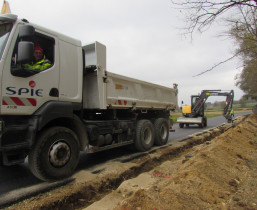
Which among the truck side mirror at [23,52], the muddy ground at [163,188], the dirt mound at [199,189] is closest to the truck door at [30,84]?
the truck side mirror at [23,52]

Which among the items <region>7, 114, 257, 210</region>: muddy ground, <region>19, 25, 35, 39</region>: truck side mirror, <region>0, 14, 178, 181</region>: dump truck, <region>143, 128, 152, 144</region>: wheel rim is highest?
<region>19, 25, 35, 39</region>: truck side mirror

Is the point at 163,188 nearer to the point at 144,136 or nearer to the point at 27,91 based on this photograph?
the point at 27,91

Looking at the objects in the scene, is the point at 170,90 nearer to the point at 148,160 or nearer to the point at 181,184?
the point at 148,160

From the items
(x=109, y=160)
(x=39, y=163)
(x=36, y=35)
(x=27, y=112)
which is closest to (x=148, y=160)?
(x=109, y=160)

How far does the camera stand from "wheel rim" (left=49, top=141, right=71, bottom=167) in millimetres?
3975

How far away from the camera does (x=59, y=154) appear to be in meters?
4.11

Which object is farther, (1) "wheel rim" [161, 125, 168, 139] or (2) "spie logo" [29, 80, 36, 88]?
(1) "wheel rim" [161, 125, 168, 139]

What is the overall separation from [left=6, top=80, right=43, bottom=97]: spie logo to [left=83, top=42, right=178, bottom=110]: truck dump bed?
1.49 metres

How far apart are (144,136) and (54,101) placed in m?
3.68

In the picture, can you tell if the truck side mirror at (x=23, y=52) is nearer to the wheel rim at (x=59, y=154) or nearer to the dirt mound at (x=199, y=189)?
the wheel rim at (x=59, y=154)

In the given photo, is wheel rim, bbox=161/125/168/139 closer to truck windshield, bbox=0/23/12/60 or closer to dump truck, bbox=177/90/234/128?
truck windshield, bbox=0/23/12/60

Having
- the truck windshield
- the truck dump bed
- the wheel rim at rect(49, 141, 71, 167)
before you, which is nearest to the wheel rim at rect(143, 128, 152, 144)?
the truck dump bed

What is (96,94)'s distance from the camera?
205 inches

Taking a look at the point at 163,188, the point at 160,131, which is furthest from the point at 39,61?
the point at 160,131
